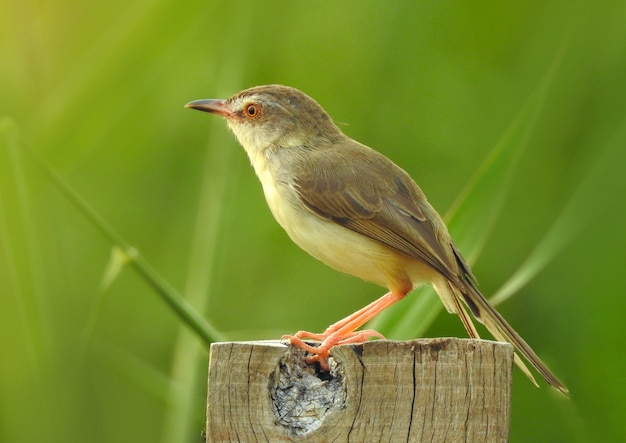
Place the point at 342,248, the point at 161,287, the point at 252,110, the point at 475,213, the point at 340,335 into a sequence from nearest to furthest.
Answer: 1. the point at 340,335
2. the point at 161,287
3. the point at 475,213
4. the point at 342,248
5. the point at 252,110

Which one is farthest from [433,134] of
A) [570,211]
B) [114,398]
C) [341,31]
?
[114,398]

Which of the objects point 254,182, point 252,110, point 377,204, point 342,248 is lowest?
point 342,248

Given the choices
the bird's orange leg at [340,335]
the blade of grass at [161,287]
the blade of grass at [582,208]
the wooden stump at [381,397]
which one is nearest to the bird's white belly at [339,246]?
the bird's orange leg at [340,335]

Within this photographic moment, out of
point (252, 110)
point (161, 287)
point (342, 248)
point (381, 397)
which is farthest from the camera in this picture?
point (252, 110)

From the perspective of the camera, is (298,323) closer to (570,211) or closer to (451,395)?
(570,211)

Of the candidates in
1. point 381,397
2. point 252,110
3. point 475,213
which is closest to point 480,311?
point 475,213

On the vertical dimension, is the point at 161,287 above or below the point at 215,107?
below

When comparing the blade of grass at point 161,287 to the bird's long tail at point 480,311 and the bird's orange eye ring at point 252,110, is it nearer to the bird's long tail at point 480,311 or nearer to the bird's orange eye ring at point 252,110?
the bird's long tail at point 480,311

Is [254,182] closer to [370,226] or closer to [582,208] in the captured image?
[370,226]
